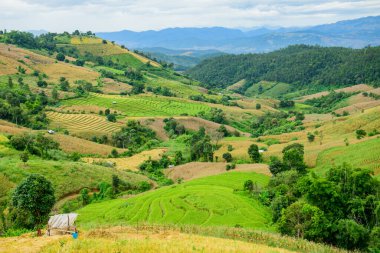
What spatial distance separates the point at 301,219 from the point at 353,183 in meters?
11.5

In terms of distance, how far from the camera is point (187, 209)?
47.9 m

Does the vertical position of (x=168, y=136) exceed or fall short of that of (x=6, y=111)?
it falls short

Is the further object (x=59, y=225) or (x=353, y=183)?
(x=353, y=183)

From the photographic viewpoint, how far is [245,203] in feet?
163

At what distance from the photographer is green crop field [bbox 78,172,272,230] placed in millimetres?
44688

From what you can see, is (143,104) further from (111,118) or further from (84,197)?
(84,197)

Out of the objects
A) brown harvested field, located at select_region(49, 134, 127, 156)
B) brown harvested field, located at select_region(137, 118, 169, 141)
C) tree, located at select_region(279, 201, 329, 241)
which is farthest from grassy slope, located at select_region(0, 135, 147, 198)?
Result: brown harvested field, located at select_region(137, 118, 169, 141)

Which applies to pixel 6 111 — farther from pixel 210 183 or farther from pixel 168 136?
pixel 210 183

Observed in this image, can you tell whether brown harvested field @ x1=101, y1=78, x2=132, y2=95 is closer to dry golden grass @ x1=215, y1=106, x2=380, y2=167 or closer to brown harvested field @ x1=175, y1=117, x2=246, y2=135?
brown harvested field @ x1=175, y1=117, x2=246, y2=135

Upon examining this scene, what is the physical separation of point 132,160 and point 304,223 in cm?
5454

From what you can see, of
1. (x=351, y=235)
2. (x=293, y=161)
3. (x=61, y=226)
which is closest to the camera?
(x=61, y=226)

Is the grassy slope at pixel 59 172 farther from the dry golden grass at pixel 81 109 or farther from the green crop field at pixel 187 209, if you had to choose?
the dry golden grass at pixel 81 109

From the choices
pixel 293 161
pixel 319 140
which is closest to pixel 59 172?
pixel 293 161

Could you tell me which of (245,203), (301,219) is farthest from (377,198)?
(245,203)
